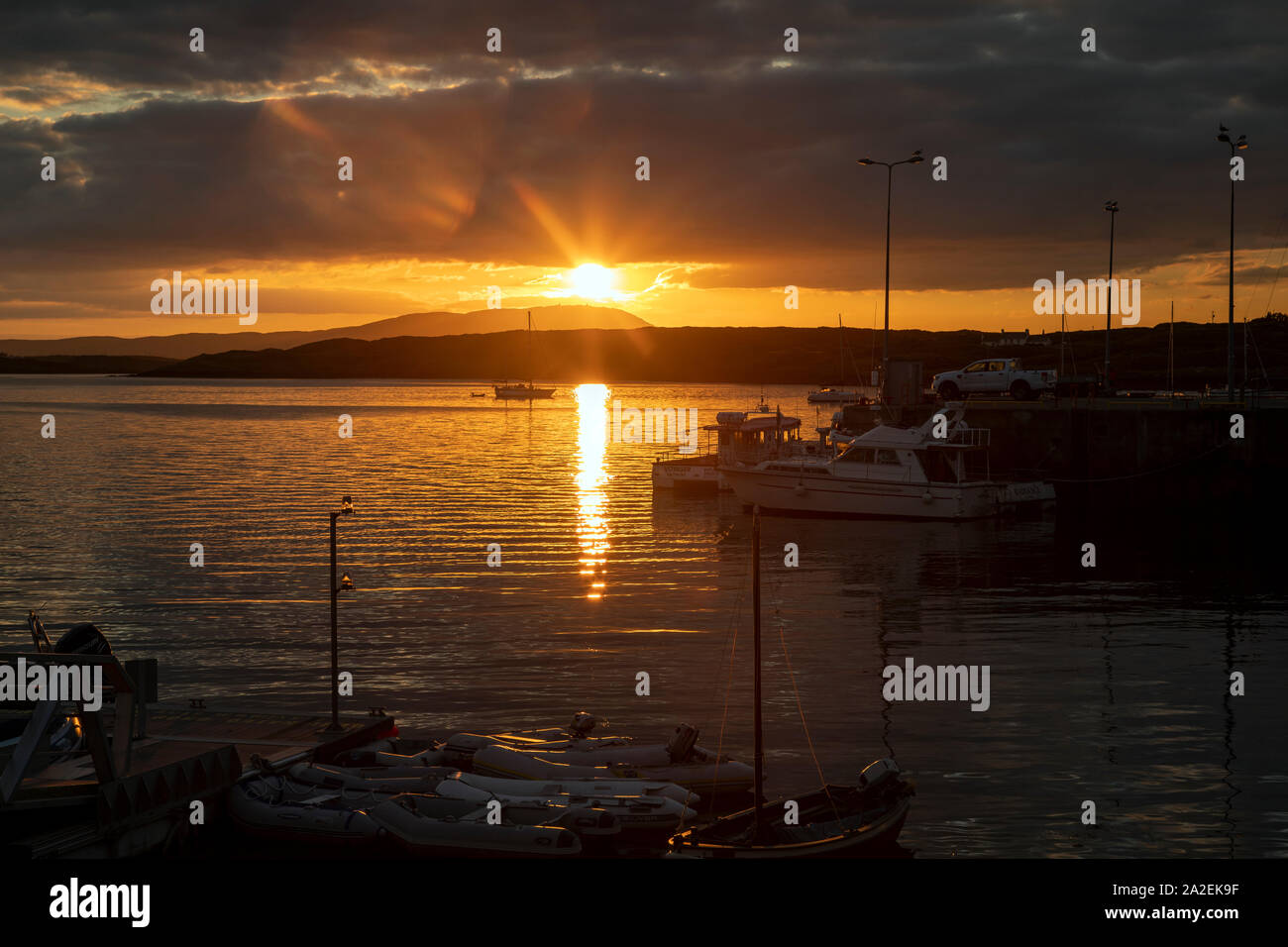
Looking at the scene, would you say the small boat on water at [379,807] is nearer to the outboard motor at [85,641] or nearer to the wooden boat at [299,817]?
the wooden boat at [299,817]

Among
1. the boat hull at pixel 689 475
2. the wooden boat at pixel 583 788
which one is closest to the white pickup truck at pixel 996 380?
the boat hull at pixel 689 475

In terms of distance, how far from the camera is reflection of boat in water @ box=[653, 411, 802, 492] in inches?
2832

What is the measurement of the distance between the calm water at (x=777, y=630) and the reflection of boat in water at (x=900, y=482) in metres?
1.37

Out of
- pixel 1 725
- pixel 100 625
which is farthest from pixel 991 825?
pixel 100 625

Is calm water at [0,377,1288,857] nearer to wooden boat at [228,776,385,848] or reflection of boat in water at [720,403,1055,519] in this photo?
reflection of boat in water at [720,403,1055,519]

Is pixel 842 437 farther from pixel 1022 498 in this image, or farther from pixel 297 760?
pixel 297 760

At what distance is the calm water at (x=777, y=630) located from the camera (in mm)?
22875

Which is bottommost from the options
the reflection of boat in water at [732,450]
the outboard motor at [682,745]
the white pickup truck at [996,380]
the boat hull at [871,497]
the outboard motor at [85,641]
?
the outboard motor at [682,745]

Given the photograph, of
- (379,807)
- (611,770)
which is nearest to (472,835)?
(379,807)

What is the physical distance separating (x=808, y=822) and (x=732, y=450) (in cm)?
5558

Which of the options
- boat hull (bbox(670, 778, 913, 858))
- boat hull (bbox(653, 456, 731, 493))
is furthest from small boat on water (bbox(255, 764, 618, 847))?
boat hull (bbox(653, 456, 731, 493))

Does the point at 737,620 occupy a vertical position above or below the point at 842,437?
below
